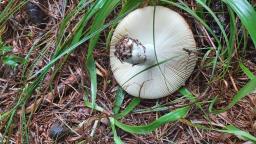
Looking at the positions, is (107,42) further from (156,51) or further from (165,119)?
(165,119)

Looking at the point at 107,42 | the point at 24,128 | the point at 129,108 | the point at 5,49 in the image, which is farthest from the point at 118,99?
the point at 5,49

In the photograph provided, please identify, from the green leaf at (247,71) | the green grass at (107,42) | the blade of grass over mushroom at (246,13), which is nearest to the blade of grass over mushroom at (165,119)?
the green grass at (107,42)

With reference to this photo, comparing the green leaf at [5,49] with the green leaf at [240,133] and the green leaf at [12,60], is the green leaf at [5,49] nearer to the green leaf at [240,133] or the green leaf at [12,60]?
the green leaf at [12,60]

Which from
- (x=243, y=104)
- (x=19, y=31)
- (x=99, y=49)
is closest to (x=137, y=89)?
(x=99, y=49)

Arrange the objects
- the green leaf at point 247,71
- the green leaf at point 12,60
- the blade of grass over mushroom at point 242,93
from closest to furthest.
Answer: the blade of grass over mushroom at point 242,93 < the green leaf at point 247,71 < the green leaf at point 12,60

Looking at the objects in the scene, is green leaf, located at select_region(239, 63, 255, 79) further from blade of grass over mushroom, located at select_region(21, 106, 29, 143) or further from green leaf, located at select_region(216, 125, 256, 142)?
blade of grass over mushroom, located at select_region(21, 106, 29, 143)

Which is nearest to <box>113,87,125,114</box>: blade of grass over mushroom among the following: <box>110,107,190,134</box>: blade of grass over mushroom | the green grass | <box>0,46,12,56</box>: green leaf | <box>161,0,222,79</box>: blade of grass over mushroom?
the green grass
